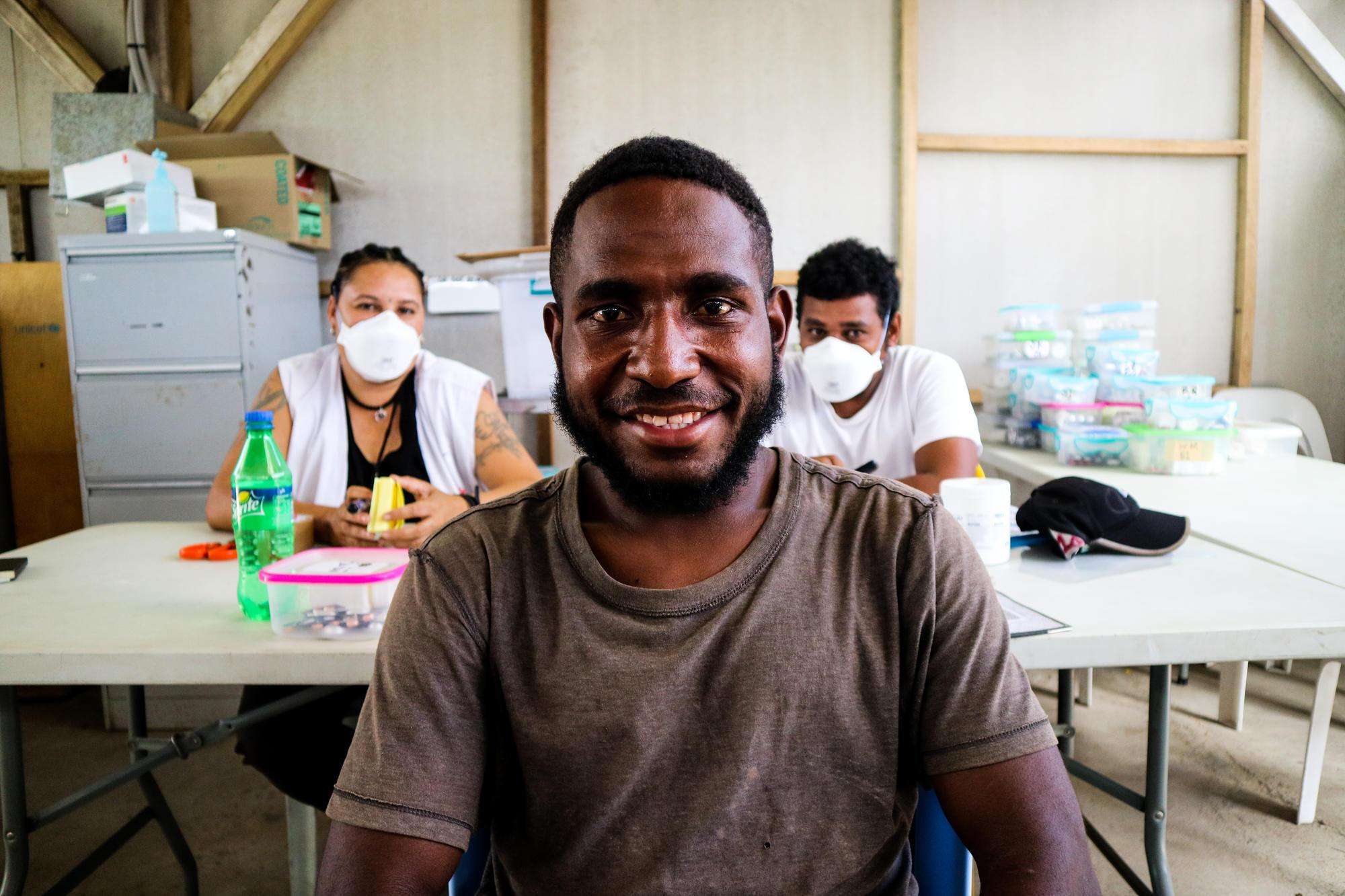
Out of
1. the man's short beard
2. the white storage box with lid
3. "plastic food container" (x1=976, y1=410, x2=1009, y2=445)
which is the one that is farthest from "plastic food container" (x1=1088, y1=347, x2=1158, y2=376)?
the man's short beard

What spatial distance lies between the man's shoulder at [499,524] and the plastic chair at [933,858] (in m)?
0.51

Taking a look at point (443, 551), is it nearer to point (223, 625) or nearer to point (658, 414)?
point (658, 414)

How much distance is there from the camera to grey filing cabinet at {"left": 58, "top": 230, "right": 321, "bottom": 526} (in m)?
3.31

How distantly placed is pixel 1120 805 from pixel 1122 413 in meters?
1.28

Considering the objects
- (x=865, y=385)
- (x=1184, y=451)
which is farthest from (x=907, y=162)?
(x=865, y=385)

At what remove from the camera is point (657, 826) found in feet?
2.73

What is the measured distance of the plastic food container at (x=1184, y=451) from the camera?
2.57m

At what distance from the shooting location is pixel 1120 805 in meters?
2.41

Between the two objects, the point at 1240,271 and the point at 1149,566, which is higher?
the point at 1240,271

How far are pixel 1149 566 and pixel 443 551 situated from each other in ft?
4.25

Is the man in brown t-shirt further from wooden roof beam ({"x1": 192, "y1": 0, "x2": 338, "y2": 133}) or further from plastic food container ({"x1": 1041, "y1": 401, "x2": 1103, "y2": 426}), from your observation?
wooden roof beam ({"x1": 192, "y1": 0, "x2": 338, "y2": 133})

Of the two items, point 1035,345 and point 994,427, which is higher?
point 1035,345

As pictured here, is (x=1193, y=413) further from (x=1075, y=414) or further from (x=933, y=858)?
(x=933, y=858)

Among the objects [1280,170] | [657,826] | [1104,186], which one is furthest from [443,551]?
[1280,170]
